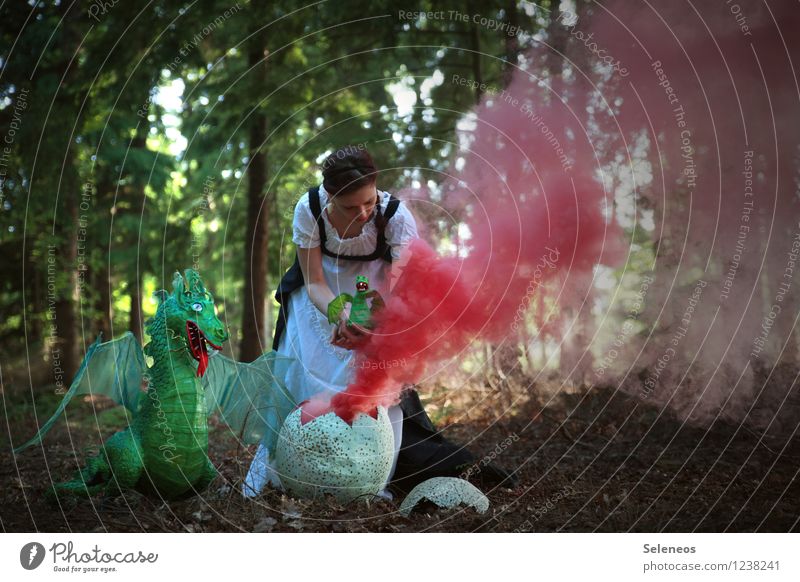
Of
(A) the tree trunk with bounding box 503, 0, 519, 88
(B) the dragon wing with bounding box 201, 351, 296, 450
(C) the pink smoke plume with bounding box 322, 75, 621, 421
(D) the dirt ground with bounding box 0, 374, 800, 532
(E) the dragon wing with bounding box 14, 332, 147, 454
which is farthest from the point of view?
(A) the tree trunk with bounding box 503, 0, 519, 88

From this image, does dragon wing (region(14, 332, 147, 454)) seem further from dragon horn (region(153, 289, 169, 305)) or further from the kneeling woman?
the kneeling woman

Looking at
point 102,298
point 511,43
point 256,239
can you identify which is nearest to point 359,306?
point 511,43

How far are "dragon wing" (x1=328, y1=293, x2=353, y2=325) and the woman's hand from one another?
0.02m

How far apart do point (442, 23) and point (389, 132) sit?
1.23 metres

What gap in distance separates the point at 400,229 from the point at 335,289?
588 mm

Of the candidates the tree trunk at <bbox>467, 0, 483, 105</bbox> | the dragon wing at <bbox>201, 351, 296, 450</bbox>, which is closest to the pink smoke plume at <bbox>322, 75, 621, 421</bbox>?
the dragon wing at <bbox>201, 351, 296, 450</bbox>

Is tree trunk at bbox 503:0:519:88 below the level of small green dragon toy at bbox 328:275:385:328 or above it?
above

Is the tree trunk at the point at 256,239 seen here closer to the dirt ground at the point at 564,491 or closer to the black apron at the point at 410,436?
the dirt ground at the point at 564,491

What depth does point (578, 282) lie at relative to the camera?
6.02 metres

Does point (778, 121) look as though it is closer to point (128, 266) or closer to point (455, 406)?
point (455, 406)

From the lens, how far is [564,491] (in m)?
4.61

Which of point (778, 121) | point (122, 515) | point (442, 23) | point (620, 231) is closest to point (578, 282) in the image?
point (620, 231)

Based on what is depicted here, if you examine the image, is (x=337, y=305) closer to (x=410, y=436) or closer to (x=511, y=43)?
(x=410, y=436)

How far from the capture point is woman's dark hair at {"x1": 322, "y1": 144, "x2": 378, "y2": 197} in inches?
152
